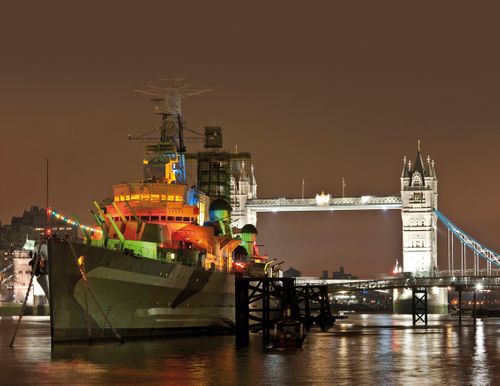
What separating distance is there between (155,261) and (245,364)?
16.5 m

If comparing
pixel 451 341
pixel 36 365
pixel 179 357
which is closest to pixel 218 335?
pixel 451 341

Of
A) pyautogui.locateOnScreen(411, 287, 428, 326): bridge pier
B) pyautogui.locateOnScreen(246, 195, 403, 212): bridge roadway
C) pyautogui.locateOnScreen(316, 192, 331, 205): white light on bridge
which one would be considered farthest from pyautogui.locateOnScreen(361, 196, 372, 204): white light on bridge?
pyautogui.locateOnScreen(411, 287, 428, 326): bridge pier

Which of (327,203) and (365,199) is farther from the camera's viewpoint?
(327,203)

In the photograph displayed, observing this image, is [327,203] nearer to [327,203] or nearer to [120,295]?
[327,203]

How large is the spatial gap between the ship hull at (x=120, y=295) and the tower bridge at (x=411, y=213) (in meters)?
108

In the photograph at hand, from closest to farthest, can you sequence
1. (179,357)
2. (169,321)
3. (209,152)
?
(179,357), (169,321), (209,152)

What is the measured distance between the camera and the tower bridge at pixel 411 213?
552ft

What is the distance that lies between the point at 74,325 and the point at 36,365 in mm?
10947

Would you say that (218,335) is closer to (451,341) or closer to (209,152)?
(451,341)

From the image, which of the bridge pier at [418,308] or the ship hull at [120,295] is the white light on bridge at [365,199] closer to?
the bridge pier at [418,308]

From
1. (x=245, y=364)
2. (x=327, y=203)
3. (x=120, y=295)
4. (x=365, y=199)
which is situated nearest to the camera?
(x=245, y=364)

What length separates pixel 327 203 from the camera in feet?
555

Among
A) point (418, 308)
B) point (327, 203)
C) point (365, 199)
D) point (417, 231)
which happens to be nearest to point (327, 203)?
point (327, 203)

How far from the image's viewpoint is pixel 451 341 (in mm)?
58531
